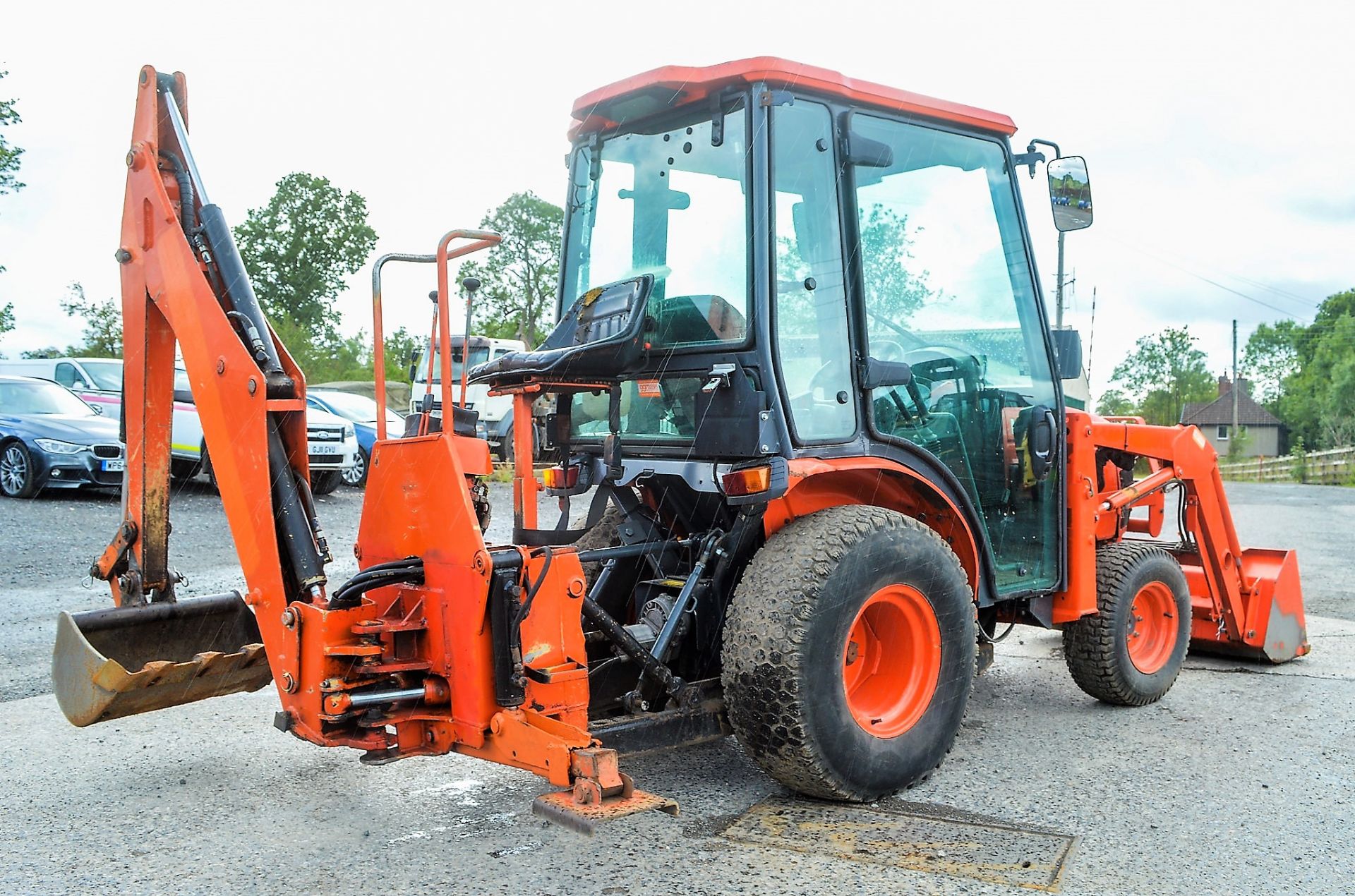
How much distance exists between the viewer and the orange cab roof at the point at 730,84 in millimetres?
4023

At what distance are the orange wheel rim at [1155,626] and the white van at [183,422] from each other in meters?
6.81

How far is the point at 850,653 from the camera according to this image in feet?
14.1

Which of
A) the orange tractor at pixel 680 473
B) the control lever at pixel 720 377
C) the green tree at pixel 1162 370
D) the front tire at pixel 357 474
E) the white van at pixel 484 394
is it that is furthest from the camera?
the green tree at pixel 1162 370

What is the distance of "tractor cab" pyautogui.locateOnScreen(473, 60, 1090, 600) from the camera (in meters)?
4.04

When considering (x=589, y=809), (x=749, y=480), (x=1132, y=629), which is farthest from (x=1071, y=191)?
(x=589, y=809)

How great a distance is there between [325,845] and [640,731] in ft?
→ 3.58

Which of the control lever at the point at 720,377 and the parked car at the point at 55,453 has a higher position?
the control lever at the point at 720,377

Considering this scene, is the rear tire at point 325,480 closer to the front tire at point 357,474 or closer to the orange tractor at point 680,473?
the front tire at point 357,474

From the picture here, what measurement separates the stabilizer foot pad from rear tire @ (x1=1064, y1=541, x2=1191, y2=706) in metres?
2.99

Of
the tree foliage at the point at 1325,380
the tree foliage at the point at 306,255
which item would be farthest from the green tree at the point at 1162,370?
the tree foliage at the point at 306,255

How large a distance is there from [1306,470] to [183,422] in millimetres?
32402

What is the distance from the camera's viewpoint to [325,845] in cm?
366

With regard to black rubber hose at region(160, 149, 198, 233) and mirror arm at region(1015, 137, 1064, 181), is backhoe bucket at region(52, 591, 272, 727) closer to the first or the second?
black rubber hose at region(160, 149, 198, 233)

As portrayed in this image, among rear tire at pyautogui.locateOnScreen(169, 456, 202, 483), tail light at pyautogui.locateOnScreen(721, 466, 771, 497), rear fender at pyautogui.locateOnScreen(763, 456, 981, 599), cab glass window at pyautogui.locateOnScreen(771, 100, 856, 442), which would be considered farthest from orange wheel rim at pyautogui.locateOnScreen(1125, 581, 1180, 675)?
rear tire at pyautogui.locateOnScreen(169, 456, 202, 483)
